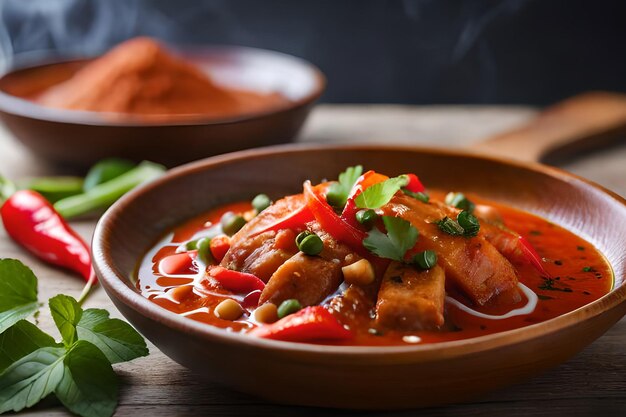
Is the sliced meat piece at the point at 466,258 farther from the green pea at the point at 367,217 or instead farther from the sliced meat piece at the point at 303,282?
the sliced meat piece at the point at 303,282

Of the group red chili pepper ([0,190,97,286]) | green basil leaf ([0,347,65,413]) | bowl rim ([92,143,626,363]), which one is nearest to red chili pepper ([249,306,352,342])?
bowl rim ([92,143,626,363])

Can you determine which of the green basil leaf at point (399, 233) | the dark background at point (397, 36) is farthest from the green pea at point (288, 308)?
the dark background at point (397, 36)

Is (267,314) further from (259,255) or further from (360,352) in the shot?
(360,352)

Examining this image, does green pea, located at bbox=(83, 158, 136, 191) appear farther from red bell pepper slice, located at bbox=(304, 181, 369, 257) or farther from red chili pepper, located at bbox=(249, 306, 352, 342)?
red chili pepper, located at bbox=(249, 306, 352, 342)

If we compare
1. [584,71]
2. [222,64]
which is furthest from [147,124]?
[584,71]

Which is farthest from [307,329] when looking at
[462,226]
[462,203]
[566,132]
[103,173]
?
[566,132]

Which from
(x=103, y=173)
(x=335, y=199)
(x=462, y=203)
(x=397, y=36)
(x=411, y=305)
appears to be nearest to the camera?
(x=411, y=305)

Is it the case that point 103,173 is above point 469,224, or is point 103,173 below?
below
